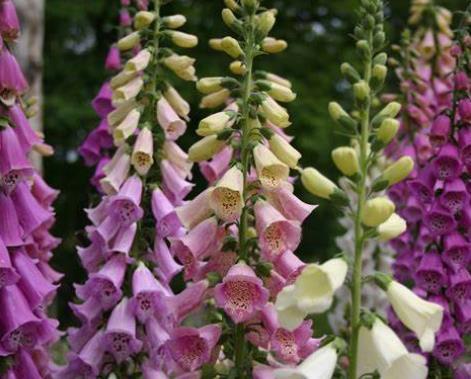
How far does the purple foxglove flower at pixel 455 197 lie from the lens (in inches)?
122

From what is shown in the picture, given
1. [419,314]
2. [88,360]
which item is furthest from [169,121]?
[419,314]

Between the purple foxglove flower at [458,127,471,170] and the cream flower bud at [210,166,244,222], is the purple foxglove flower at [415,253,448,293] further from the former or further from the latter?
the cream flower bud at [210,166,244,222]

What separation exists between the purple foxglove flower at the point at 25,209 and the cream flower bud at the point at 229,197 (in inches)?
35.6

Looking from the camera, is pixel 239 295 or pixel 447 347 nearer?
pixel 239 295

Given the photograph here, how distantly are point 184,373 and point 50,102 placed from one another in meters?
7.06

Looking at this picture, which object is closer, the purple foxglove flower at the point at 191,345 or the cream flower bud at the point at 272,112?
the purple foxglove flower at the point at 191,345

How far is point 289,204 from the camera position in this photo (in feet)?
7.80

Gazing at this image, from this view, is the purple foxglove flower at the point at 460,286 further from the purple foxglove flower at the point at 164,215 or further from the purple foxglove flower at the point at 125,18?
the purple foxglove flower at the point at 125,18

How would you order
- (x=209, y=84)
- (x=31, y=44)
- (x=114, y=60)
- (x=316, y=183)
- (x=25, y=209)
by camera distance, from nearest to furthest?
(x=316, y=183), (x=209, y=84), (x=25, y=209), (x=114, y=60), (x=31, y=44)

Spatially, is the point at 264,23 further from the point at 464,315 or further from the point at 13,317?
the point at 464,315

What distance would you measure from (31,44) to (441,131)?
2.54 metres

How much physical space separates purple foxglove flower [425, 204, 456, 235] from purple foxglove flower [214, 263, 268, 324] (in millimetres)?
1081

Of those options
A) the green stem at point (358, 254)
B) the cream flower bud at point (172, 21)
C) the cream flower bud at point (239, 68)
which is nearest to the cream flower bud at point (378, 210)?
the green stem at point (358, 254)

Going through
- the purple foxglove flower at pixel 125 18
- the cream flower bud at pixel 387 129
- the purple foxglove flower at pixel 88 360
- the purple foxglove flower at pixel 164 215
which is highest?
the cream flower bud at pixel 387 129
